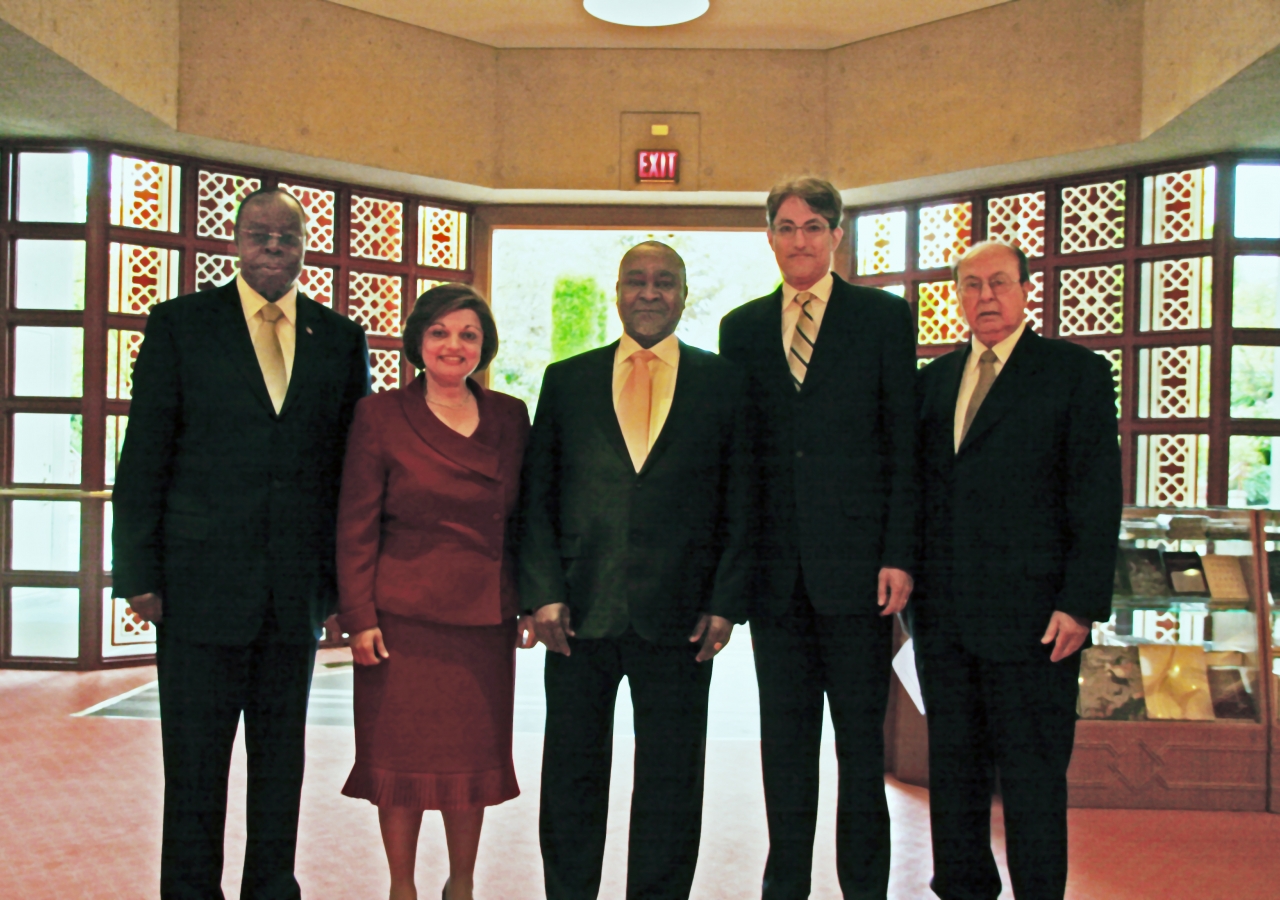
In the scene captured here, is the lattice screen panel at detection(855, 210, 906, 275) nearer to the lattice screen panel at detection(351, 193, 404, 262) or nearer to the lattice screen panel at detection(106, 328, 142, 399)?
the lattice screen panel at detection(351, 193, 404, 262)

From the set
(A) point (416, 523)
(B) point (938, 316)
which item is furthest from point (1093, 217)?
(A) point (416, 523)

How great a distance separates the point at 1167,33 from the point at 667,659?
4368 mm

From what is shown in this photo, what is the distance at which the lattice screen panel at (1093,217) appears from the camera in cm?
566

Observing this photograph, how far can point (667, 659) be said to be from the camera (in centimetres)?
228

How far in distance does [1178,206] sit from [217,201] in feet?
18.1

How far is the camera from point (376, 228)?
6.39 m

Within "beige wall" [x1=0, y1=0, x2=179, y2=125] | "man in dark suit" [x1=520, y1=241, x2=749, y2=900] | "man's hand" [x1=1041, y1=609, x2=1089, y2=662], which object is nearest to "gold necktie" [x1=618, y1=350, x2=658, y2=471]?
"man in dark suit" [x1=520, y1=241, x2=749, y2=900]

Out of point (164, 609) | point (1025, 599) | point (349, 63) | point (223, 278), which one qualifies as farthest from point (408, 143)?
point (1025, 599)

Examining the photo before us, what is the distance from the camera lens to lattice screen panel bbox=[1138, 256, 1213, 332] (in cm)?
541

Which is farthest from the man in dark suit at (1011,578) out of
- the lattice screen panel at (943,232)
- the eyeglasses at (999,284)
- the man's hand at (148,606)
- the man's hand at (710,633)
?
the lattice screen panel at (943,232)

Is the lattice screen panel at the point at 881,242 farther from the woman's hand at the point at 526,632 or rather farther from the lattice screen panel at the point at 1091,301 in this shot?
the woman's hand at the point at 526,632

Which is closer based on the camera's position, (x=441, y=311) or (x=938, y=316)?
(x=441, y=311)

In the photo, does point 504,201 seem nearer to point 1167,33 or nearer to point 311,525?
point 1167,33

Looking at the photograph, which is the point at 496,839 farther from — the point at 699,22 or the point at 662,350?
the point at 699,22
